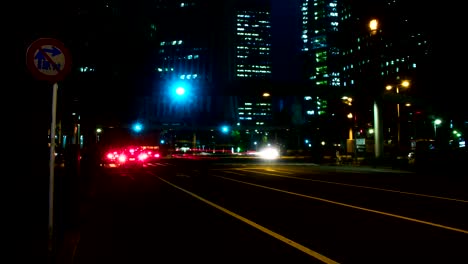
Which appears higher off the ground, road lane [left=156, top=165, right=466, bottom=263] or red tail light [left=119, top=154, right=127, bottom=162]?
red tail light [left=119, top=154, right=127, bottom=162]

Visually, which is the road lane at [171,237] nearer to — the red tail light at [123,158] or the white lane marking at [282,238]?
the white lane marking at [282,238]

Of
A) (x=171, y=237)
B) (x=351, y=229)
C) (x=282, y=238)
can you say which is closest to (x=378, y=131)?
(x=351, y=229)

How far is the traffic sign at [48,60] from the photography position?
654cm

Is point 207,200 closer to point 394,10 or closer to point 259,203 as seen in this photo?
point 259,203

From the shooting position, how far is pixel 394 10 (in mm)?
29312

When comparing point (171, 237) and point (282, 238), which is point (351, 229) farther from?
point (171, 237)

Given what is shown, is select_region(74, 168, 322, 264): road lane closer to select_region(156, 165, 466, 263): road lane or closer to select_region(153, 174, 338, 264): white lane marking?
select_region(153, 174, 338, 264): white lane marking

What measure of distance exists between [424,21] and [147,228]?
2351 cm

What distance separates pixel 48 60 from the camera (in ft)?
22.1

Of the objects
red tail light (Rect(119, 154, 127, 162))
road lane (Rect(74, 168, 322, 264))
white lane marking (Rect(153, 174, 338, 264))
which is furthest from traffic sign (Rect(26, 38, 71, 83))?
red tail light (Rect(119, 154, 127, 162))

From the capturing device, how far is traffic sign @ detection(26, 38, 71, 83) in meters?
6.54

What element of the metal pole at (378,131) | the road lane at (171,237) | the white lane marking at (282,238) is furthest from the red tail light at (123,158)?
the white lane marking at (282,238)

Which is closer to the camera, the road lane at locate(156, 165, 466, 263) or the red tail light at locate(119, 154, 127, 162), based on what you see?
the road lane at locate(156, 165, 466, 263)

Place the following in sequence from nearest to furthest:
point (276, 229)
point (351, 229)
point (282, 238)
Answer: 1. point (282, 238)
2. point (351, 229)
3. point (276, 229)
